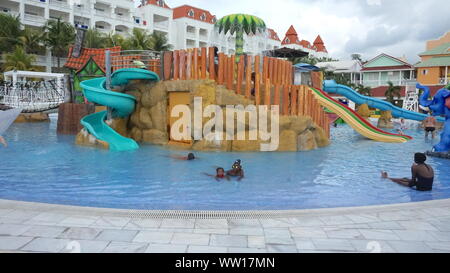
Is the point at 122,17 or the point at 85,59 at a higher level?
the point at 122,17

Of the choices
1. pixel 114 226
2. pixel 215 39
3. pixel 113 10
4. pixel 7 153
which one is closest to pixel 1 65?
pixel 113 10

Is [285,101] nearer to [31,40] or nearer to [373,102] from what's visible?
[373,102]

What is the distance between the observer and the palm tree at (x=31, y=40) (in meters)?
31.9

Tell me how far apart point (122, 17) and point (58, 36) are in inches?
428

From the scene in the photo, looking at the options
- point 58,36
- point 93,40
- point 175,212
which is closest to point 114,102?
point 175,212

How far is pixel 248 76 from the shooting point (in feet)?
40.5

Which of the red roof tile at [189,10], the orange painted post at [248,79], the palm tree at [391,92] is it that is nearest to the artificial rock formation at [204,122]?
the orange painted post at [248,79]

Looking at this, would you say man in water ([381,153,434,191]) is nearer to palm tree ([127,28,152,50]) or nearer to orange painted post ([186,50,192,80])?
orange painted post ([186,50,192,80])

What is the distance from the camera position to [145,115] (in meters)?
13.9

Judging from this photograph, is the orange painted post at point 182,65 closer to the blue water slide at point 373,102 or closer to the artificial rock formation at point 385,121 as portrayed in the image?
the blue water slide at point 373,102

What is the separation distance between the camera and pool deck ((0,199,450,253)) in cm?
377

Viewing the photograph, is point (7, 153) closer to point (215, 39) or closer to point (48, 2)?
point (215, 39)

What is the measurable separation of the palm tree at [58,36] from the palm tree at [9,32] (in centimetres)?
238

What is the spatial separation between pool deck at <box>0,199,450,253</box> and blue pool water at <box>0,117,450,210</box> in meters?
1.01
